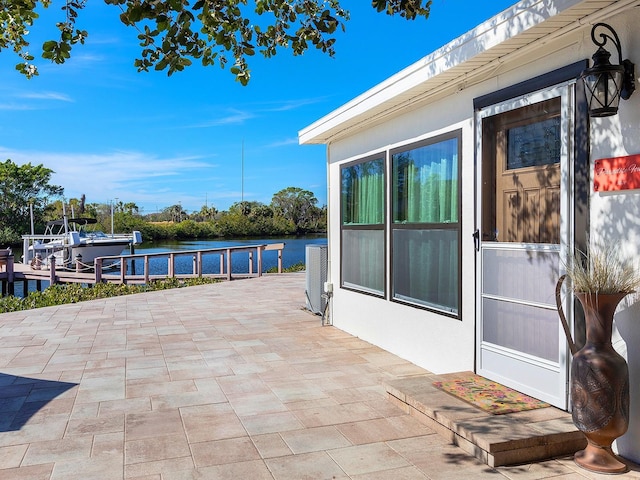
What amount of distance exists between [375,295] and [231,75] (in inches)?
103

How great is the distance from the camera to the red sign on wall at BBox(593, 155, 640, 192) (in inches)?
106

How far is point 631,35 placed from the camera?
270 centimetres

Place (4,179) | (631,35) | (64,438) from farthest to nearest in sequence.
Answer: (4,179) → (64,438) → (631,35)

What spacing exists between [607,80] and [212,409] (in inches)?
122

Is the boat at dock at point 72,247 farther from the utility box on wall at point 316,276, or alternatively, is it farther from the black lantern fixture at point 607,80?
the black lantern fixture at point 607,80

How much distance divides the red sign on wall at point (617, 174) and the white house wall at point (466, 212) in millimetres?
34

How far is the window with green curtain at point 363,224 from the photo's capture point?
5547 millimetres

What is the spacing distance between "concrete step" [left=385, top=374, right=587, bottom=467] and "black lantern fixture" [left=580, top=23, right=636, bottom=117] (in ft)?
5.48

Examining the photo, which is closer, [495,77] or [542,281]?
[542,281]

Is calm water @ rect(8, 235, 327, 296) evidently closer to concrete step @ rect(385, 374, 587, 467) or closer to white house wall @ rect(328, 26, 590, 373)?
white house wall @ rect(328, 26, 590, 373)

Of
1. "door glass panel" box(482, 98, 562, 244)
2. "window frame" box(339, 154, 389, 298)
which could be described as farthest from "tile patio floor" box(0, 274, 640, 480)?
"door glass panel" box(482, 98, 562, 244)

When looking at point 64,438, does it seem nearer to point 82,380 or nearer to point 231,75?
point 82,380

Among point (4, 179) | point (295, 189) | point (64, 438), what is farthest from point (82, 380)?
point (4, 179)

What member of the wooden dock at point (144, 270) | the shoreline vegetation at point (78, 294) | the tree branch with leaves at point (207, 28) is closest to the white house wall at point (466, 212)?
the tree branch with leaves at point (207, 28)
